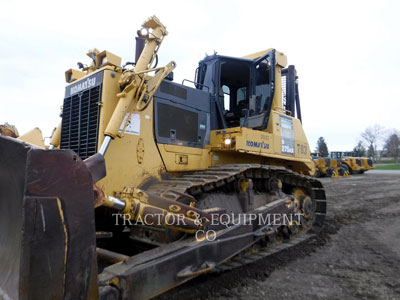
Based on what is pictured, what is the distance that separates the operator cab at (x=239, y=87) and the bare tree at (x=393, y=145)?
220ft

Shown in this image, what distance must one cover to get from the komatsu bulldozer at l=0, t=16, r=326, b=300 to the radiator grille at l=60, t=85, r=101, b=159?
0.02 m

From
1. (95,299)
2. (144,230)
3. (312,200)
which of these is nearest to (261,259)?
(144,230)

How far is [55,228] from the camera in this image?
69.0 inches

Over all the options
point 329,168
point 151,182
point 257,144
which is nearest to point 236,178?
point 257,144

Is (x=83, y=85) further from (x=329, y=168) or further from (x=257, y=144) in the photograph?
(x=329, y=168)

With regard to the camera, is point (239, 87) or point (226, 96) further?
point (239, 87)

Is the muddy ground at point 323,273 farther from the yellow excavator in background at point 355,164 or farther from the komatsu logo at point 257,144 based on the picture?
the yellow excavator in background at point 355,164

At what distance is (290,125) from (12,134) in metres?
A: 5.13

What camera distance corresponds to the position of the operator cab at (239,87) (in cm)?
505

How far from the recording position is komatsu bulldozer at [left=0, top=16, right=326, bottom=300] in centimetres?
179

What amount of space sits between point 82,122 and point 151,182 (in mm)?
1186

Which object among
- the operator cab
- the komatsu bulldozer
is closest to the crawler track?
the komatsu bulldozer

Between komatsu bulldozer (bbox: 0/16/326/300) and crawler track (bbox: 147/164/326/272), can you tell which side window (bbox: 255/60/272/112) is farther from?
crawler track (bbox: 147/164/326/272)

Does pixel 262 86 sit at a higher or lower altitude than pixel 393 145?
lower
